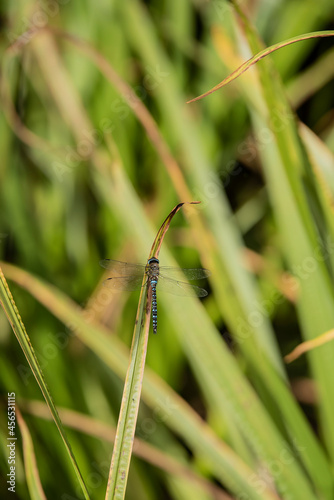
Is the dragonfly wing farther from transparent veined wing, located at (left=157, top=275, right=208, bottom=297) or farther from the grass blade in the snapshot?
the grass blade

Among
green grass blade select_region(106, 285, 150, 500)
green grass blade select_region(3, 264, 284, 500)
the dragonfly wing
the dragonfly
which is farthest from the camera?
the dragonfly wing

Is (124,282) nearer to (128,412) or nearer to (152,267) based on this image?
(152,267)

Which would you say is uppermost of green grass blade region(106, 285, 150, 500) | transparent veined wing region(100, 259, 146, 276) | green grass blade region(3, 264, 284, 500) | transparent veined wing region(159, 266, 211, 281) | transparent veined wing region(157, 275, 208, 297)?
transparent veined wing region(100, 259, 146, 276)

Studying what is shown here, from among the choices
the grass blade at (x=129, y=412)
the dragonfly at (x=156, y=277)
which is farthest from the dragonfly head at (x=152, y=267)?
the grass blade at (x=129, y=412)

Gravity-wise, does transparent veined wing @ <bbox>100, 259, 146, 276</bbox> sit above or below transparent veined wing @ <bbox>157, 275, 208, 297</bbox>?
above

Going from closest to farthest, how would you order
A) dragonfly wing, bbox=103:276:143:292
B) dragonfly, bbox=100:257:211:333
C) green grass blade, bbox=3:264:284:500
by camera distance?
1. green grass blade, bbox=3:264:284:500
2. dragonfly, bbox=100:257:211:333
3. dragonfly wing, bbox=103:276:143:292

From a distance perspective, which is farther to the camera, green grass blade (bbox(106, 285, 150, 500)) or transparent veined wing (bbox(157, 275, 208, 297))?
transparent veined wing (bbox(157, 275, 208, 297))

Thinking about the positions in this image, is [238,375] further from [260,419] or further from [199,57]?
[199,57]

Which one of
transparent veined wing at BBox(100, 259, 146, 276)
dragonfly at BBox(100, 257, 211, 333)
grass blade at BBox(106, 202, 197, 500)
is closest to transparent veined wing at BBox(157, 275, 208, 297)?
dragonfly at BBox(100, 257, 211, 333)

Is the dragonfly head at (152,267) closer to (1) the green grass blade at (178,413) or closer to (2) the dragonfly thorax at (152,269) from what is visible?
(2) the dragonfly thorax at (152,269)
